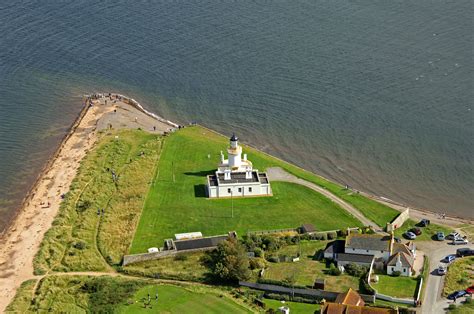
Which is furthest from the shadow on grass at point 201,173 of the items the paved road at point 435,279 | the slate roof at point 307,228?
the paved road at point 435,279

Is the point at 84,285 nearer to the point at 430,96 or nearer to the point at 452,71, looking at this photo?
the point at 430,96

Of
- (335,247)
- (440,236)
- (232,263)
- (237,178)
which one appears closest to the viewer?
(232,263)

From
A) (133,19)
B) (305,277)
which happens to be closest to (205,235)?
(305,277)

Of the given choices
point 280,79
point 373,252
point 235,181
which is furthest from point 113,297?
point 280,79

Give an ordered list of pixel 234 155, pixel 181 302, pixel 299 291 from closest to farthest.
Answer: pixel 181 302, pixel 299 291, pixel 234 155

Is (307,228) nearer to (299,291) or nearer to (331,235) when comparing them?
(331,235)

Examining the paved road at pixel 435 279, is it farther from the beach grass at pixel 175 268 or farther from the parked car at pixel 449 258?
the beach grass at pixel 175 268
